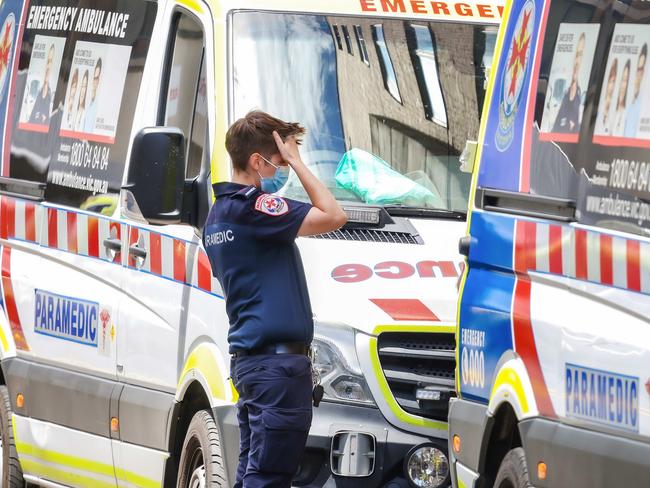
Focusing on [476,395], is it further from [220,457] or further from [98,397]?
[98,397]

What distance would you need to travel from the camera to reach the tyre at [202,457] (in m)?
7.32

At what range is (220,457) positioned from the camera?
7320mm

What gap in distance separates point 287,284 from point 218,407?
106 cm

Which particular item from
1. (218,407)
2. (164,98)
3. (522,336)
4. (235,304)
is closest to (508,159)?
(522,336)

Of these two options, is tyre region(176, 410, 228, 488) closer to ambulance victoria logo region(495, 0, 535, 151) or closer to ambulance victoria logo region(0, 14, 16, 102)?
ambulance victoria logo region(495, 0, 535, 151)

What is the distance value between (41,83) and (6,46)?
0.61m

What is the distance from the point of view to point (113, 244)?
8.32 m

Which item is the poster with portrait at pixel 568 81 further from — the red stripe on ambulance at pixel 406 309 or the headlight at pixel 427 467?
the headlight at pixel 427 467

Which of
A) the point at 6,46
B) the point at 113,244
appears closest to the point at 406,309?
the point at 113,244

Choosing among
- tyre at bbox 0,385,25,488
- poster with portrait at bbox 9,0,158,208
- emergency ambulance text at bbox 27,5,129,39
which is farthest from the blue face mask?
tyre at bbox 0,385,25,488

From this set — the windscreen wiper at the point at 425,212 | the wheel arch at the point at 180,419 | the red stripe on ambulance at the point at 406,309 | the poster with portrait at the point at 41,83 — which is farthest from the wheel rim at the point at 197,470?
the poster with portrait at the point at 41,83

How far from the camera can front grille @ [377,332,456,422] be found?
706 cm

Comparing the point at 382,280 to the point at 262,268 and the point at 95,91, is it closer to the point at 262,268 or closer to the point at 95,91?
the point at 262,268

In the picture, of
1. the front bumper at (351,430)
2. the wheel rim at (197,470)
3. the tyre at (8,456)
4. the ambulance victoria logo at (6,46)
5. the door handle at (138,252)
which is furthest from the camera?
the ambulance victoria logo at (6,46)
